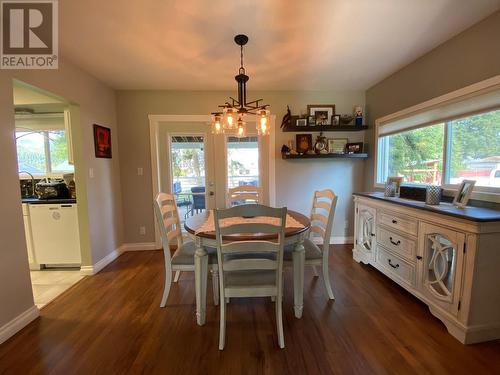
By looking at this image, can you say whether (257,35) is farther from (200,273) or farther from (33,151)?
(33,151)

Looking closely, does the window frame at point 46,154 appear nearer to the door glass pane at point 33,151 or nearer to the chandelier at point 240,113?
the door glass pane at point 33,151

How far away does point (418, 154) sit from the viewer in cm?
259

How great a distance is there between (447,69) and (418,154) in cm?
88

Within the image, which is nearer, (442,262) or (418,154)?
(442,262)

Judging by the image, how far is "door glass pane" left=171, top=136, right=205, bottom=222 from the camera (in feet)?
10.9

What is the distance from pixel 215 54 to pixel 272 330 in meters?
2.50

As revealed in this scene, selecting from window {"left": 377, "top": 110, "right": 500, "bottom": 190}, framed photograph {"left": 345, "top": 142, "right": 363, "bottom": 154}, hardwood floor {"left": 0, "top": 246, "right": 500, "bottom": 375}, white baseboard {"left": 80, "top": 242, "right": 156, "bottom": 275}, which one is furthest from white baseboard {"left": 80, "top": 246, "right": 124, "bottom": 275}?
window {"left": 377, "top": 110, "right": 500, "bottom": 190}

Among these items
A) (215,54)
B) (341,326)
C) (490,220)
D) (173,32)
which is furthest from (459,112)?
(173,32)

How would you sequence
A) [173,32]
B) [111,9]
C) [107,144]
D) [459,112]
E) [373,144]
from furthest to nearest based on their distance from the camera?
[373,144]
[107,144]
[459,112]
[173,32]
[111,9]

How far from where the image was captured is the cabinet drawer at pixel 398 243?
1975 mm

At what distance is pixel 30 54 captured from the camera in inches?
72.0

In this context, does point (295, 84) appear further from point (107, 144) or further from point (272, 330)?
point (272, 330)

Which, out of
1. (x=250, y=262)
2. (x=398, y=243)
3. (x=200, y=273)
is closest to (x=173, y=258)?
(x=200, y=273)

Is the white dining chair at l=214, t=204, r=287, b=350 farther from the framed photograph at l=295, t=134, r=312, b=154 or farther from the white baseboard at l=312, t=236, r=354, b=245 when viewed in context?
the white baseboard at l=312, t=236, r=354, b=245
